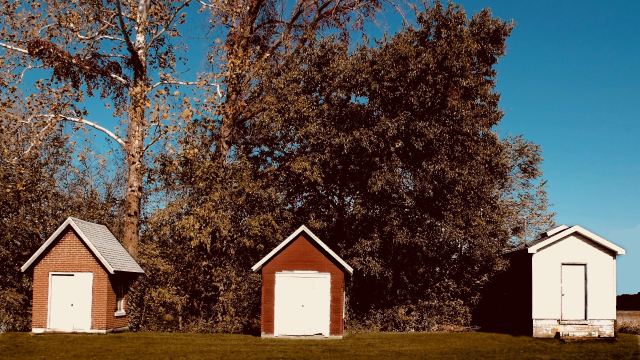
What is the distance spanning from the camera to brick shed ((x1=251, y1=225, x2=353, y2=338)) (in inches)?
973

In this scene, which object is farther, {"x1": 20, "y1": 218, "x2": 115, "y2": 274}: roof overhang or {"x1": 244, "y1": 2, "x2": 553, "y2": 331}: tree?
{"x1": 244, "y1": 2, "x2": 553, "y2": 331}: tree

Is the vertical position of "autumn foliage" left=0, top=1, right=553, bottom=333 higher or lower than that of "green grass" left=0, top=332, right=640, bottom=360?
Answer: higher

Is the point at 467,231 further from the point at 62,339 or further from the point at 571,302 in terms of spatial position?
the point at 62,339

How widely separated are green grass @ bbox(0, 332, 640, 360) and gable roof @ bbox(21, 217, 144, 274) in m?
2.87

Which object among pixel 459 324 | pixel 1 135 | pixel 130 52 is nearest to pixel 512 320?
pixel 459 324

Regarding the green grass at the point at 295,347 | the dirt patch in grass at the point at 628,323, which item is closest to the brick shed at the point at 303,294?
the green grass at the point at 295,347

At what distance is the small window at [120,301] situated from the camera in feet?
85.3

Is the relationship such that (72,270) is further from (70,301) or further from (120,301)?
(120,301)

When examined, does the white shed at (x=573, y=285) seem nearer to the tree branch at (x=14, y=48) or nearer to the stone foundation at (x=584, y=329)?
the stone foundation at (x=584, y=329)

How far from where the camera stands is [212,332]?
94.2 ft

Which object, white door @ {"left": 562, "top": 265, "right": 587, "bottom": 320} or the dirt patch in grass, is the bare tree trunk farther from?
the dirt patch in grass

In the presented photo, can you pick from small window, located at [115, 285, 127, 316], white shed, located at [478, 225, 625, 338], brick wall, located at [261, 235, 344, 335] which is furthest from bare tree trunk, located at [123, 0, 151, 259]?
white shed, located at [478, 225, 625, 338]

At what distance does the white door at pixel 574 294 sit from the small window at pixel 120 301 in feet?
62.9

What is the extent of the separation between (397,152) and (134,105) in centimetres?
1369
